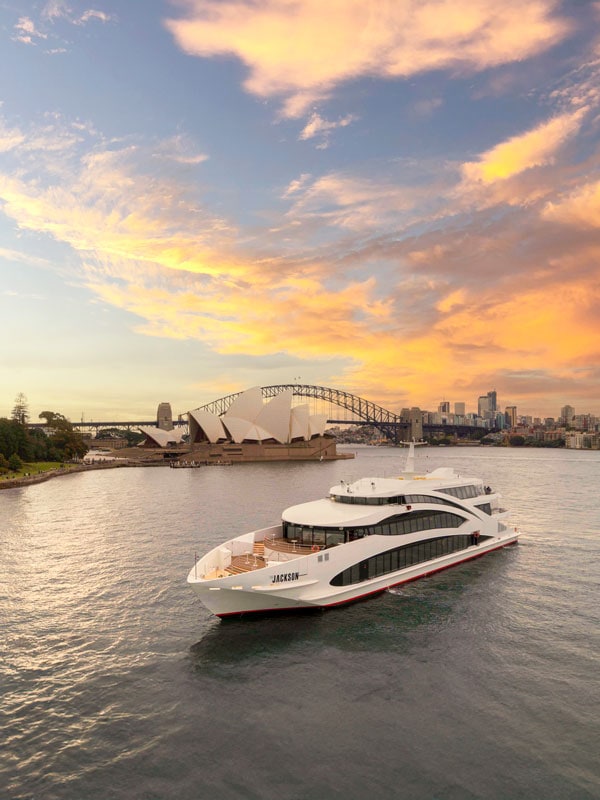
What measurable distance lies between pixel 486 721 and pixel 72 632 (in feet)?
50.5

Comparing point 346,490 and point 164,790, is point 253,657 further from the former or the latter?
point 346,490

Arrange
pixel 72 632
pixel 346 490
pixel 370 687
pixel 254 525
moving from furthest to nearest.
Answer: pixel 254 525, pixel 346 490, pixel 72 632, pixel 370 687

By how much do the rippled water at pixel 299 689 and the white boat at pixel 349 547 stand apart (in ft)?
3.07

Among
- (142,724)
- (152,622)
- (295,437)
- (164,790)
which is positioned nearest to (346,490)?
(152,622)

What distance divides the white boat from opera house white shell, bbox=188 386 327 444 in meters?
110

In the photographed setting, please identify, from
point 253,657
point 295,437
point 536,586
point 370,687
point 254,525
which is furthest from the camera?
point 295,437

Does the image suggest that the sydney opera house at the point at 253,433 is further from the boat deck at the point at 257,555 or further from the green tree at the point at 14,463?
the boat deck at the point at 257,555

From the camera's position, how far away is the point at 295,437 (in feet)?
493

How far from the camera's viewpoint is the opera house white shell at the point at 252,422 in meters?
141

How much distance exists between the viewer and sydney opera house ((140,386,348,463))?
457 ft

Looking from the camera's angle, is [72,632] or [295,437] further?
[295,437]

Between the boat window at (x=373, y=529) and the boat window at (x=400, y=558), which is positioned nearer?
the boat window at (x=400, y=558)

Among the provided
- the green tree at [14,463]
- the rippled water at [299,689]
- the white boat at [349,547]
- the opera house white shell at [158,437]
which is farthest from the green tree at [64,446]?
the white boat at [349,547]

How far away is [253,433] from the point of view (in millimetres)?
142500
